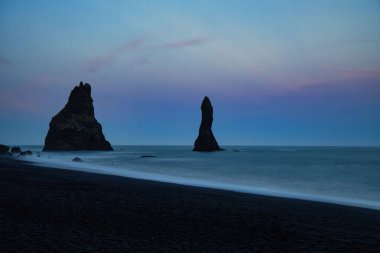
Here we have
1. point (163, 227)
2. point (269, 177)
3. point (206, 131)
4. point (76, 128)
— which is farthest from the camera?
point (206, 131)

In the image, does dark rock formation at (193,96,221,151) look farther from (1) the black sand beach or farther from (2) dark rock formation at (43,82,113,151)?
(1) the black sand beach

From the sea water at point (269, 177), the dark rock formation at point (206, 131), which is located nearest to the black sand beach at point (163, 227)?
the sea water at point (269, 177)

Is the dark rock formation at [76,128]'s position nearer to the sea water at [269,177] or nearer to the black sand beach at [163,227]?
the sea water at [269,177]

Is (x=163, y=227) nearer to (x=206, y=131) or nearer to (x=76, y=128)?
(x=206, y=131)

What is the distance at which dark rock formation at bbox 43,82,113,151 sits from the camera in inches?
6083

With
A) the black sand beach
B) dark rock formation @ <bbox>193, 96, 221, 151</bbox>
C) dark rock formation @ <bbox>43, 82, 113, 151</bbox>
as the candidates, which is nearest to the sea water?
the black sand beach

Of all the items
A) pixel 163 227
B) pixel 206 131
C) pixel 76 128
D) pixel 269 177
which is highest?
pixel 76 128

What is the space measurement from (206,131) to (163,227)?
151 meters

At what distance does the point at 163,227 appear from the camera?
33.4 ft

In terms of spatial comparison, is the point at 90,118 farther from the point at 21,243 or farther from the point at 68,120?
the point at 21,243

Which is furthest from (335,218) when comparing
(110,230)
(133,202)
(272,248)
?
(110,230)

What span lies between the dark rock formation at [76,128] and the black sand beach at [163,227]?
145002 mm

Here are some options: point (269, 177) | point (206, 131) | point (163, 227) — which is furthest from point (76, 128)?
point (163, 227)

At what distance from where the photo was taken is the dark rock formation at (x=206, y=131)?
160000 mm
